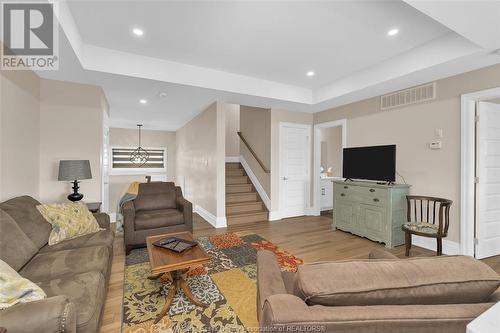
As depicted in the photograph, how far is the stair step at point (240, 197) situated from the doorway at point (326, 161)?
1493mm

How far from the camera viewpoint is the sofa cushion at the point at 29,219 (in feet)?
6.73

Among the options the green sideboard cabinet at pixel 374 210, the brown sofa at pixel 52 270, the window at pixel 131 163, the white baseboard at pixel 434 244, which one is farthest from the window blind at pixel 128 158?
the white baseboard at pixel 434 244

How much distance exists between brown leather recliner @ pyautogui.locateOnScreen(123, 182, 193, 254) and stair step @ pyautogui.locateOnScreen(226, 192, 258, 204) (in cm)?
143

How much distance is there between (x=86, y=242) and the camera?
231 centimetres

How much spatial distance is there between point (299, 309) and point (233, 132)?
7.20 metres

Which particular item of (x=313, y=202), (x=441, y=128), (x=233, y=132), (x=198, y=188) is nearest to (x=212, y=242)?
(x=198, y=188)

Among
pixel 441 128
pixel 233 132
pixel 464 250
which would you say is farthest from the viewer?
pixel 233 132

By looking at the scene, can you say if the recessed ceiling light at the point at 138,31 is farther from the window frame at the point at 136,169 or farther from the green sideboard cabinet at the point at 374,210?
the window frame at the point at 136,169

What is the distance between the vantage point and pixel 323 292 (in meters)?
0.79

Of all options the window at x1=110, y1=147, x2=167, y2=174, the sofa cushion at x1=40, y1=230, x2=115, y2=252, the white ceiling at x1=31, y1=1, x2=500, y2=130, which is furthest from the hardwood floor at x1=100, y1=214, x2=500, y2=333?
the window at x1=110, y1=147, x2=167, y2=174

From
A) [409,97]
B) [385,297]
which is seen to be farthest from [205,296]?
[409,97]

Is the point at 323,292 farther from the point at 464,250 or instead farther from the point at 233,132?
the point at 233,132

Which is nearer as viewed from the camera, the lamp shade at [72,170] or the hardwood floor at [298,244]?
the hardwood floor at [298,244]

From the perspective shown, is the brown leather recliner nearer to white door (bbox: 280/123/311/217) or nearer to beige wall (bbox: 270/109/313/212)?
beige wall (bbox: 270/109/313/212)
